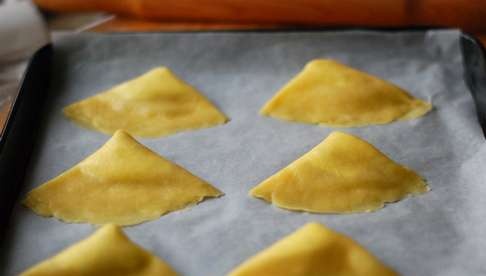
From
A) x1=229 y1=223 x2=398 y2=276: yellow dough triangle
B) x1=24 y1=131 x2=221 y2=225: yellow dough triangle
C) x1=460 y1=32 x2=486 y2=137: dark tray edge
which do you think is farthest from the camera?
x1=460 y1=32 x2=486 y2=137: dark tray edge

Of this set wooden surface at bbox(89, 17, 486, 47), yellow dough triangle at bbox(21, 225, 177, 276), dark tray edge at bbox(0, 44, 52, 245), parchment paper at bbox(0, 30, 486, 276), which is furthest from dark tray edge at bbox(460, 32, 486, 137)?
dark tray edge at bbox(0, 44, 52, 245)

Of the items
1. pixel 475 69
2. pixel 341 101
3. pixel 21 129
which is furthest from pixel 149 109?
pixel 475 69

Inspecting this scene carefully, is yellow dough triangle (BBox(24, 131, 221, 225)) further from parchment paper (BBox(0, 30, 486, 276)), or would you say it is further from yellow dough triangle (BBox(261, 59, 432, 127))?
yellow dough triangle (BBox(261, 59, 432, 127))

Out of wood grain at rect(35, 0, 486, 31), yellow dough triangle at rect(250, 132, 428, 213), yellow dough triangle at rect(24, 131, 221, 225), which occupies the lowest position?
yellow dough triangle at rect(24, 131, 221, 225)

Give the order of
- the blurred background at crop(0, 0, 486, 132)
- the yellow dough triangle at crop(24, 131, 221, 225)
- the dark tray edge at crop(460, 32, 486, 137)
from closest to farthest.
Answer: the yellow dough triangle at crop(24, 131, 221, 225)
the dark tray edge at crop(460, 32, 486, 137)
the blurred background at crop(0, 0, 486, 132)

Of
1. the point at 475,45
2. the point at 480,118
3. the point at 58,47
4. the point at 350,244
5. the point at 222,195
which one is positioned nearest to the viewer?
the point at 350,244

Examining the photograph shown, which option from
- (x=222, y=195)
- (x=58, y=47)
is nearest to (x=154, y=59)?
(x=58, y=47)

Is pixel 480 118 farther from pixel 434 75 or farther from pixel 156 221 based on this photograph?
pixel 156 221

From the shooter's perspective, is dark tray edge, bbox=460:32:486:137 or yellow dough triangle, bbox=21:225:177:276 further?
dark tray edge, bbox=460:32:486:137
